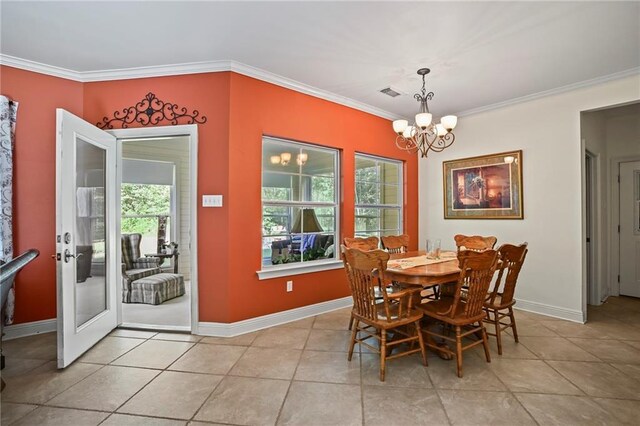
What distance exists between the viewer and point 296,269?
11.3ft

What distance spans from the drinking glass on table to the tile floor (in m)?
0.89

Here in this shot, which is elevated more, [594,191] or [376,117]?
[376,117]

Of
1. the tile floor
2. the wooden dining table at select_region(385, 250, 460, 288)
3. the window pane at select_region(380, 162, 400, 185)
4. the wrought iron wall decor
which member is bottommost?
the tile floor

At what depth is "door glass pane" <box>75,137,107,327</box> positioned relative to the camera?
260 centimetres

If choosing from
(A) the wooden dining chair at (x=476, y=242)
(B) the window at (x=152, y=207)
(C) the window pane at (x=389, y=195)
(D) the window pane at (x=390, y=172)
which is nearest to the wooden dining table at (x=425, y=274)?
(A) the wooden dining chair at (x=476, y=242)

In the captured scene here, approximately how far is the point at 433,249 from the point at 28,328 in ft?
13.5

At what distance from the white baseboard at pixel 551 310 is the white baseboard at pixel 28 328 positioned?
527cm

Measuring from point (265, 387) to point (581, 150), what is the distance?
4.13m

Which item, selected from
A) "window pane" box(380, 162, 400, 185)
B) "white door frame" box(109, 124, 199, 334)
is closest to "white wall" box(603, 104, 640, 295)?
"window pane" box(380, 162, 400, 185)

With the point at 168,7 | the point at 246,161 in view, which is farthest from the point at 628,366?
the point at 168,7

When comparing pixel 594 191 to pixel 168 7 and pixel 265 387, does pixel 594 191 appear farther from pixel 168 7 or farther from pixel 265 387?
pixel 168 7

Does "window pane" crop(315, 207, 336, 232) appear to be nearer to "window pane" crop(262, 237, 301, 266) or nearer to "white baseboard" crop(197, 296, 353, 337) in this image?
"window pane" crop(262, 237, 301, 266)

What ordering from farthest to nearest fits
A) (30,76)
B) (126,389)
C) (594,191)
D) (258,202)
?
(594,191) < (258,202) < (30,76) < (126,389)

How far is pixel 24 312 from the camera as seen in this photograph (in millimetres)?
2996
